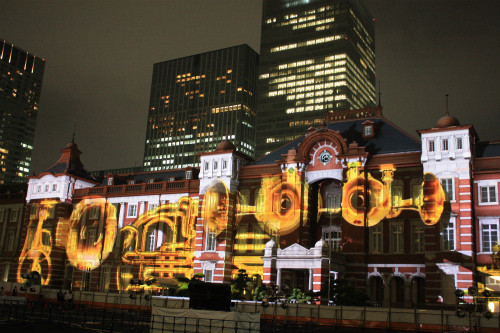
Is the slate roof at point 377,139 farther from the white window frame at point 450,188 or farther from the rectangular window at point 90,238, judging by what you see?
the rectangular window at point 90,238

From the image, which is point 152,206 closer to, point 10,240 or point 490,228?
point 10,240

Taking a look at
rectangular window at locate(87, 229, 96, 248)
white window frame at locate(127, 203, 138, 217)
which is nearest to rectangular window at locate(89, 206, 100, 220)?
rectangular window at locate(87, 229, 96, 248)

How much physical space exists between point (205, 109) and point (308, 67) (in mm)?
39261

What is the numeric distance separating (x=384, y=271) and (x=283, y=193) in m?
13.2

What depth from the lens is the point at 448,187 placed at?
51.1 metres

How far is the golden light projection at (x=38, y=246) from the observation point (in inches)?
2960

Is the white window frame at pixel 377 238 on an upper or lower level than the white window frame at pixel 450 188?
lower

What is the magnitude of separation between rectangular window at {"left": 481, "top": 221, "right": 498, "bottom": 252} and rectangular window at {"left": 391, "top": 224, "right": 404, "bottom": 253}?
715 cm

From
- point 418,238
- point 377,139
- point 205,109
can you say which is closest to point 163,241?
point 377,139

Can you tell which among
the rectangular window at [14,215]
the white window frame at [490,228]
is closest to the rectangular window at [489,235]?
the white window frame at [490,228]

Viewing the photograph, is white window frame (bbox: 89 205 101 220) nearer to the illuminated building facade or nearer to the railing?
the illuminated building facade

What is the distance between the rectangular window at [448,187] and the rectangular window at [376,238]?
7018mm

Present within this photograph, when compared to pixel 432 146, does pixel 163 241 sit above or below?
below

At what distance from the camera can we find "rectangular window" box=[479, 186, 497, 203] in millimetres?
50750
